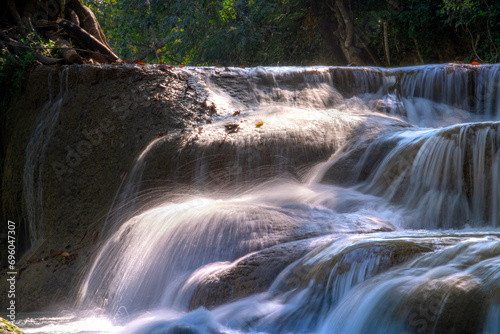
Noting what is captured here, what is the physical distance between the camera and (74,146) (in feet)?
23.0

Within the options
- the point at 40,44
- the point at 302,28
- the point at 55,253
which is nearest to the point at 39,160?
the point at 55,253

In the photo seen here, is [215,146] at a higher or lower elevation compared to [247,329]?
higher

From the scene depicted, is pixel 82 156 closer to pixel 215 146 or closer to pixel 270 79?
pixel 215 146

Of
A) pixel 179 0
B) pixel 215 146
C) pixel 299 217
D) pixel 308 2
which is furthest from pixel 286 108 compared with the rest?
pixel 179 0

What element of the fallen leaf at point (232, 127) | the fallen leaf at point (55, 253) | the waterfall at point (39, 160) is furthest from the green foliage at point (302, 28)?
the fallen leaf at point (55, 253)

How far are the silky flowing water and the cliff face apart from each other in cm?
38

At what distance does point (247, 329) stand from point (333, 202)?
2.15 m

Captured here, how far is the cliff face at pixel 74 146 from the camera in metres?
6.41

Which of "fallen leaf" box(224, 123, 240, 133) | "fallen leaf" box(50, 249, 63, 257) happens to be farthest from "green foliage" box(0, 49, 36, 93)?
"fallen leaf" box(224, 123, 240, 133)

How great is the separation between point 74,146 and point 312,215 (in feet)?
12.6

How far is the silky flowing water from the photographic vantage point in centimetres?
306

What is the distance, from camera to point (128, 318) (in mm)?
4152

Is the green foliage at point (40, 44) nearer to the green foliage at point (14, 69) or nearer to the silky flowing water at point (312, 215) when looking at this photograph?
the green foliage at point (14, 69)

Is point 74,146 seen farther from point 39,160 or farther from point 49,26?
point 49,26
